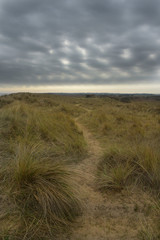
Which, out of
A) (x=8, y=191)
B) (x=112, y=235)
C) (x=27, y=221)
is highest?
(x=8, y=191)

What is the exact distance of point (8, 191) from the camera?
87.7 inches

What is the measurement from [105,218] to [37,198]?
94 centimetres

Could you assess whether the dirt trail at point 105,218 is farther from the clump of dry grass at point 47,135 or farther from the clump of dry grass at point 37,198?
the clump of dry grass at point 47,135

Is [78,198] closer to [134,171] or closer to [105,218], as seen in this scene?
[105,218]

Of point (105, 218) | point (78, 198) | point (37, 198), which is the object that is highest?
point (37, 198)

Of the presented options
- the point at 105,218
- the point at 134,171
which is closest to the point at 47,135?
the point at 134,171

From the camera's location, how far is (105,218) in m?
2.18

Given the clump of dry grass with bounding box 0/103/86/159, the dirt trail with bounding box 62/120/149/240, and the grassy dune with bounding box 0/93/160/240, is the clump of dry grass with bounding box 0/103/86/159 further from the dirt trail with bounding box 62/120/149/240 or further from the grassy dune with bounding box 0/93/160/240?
the dirt trail with bounding box 62/120/149/240

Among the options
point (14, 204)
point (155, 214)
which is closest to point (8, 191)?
point (14, 204)

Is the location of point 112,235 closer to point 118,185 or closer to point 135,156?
point 118,185

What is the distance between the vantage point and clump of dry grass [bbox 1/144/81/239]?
1.88 metres

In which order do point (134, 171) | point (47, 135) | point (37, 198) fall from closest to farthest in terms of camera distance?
point (37, 198), point (134, 171), point (47, 135)

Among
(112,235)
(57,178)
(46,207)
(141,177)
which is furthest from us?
(141,177)

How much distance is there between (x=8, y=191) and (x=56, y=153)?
188cm
